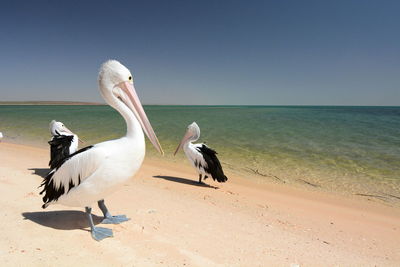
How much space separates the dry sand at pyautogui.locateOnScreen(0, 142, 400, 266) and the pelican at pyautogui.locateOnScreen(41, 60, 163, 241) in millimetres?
302

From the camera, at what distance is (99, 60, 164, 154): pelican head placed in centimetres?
224

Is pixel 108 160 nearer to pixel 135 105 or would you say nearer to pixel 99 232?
pixel 135 105

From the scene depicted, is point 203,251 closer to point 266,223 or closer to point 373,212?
point 266,223

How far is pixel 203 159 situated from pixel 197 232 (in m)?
3.08

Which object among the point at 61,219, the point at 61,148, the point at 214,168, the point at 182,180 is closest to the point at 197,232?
the point at 61,219

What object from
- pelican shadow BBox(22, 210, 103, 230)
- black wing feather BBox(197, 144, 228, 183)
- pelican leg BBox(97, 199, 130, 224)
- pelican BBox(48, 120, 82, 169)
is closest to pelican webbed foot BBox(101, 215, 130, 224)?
pelican leg BBox(97, 199, 130, 224)

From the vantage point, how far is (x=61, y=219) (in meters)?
2.58

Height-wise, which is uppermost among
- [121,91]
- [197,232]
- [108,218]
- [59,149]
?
[121,91]

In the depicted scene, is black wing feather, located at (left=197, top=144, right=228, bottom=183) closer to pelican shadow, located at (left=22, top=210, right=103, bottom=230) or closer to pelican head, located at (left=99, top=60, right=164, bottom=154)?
pelican shadow, located at (left=22, top=210, right=103, bottom=230)

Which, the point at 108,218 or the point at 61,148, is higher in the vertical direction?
the point at 61,148

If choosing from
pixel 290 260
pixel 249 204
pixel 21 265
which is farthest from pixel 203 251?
pixel 249 204

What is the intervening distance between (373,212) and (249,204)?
8.05 ft

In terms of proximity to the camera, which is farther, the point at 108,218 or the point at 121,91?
the point at 108,218

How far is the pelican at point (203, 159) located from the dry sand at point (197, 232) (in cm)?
72
